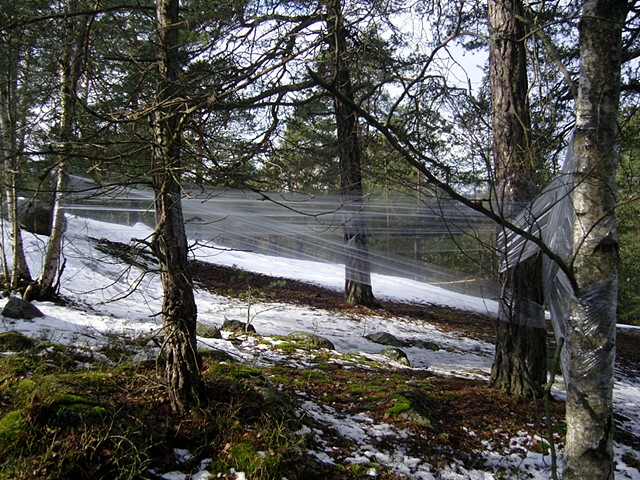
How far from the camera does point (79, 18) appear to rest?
144 inches

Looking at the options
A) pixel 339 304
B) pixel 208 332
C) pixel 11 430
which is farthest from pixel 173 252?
pixel 339 304

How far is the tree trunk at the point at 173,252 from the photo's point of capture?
2.64 meters

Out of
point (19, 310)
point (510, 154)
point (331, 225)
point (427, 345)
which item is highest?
point (510, 154)

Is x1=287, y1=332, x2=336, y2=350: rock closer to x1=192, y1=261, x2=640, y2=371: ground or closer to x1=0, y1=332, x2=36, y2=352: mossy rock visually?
x1=192, y1=261, x2=640, y2=371: ground

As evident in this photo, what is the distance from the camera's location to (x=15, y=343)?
359 cm

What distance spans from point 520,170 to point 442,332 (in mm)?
A: 4822

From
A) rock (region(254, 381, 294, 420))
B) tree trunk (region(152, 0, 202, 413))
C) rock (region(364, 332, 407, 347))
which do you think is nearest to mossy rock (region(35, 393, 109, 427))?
tree trunk (region(152, 0, 202, 413))

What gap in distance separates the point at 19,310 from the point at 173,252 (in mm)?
3194

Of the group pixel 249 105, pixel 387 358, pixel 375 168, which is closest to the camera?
pixel 249 105

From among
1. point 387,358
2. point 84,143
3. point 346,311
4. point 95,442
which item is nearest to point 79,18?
point 84,143

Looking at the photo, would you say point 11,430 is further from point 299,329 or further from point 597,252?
point 299,329

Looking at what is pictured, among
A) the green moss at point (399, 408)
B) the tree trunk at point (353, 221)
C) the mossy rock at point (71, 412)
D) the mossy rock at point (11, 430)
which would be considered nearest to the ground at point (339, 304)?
the tree trunk at point (353, 221)

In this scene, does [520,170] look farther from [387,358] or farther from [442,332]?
[442,332]

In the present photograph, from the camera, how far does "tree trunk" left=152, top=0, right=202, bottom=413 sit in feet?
8.66
